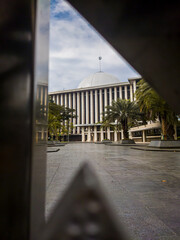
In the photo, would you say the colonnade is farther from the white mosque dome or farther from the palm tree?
the palm tree

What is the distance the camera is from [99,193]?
33 centimetres

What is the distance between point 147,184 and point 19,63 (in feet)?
13.0

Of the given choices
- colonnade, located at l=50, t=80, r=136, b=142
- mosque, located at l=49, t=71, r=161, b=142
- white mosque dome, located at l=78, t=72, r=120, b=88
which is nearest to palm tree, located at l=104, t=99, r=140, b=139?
mosque, located at l=49, t=71, r=161, b=142

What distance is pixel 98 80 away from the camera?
92.0 meters

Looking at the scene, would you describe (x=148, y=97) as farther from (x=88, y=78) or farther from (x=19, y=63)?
(x=88, y=78)

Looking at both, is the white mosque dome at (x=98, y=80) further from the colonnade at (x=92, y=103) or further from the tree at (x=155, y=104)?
the tree at (x=155, y=104)

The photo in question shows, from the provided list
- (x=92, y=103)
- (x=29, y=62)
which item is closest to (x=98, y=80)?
(x=92, y=103)

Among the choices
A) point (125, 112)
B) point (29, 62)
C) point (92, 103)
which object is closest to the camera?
point (29, 62)

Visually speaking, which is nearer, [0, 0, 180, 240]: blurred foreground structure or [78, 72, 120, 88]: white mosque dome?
[0, 0, 180, 240]: blurred foreground structure

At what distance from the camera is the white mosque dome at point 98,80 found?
298ft

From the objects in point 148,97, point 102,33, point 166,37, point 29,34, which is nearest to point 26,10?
point 29,34

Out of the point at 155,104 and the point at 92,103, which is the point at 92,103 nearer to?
the point at 92,103

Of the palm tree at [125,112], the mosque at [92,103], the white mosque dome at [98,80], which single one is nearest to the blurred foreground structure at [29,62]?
the palm tree at [125,112]

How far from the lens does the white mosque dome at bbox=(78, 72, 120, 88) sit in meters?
90.9
